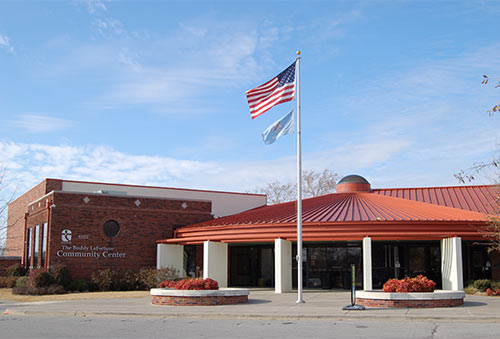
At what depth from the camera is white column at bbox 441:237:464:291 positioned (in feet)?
78.9

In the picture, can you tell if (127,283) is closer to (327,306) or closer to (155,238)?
(155,238)

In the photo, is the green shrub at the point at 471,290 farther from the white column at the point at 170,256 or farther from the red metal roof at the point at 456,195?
the white column at the point at 170,256

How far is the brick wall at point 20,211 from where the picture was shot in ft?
123

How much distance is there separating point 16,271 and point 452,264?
25.1 m

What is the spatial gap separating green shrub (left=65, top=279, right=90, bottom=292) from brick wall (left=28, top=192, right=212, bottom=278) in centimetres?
98

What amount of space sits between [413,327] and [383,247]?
1486 cm

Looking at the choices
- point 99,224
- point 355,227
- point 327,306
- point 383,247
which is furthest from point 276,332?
point 99,224

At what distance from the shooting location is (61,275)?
2906 cm

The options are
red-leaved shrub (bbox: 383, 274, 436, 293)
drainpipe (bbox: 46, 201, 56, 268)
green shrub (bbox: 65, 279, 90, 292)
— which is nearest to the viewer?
red-leaved shrub (bbox: 383, 274, 436, 293)

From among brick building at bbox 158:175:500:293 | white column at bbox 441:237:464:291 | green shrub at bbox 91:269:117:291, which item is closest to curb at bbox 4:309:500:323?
brick building at bbox 158:175:500:293

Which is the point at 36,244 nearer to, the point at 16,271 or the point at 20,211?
the point at 16,271

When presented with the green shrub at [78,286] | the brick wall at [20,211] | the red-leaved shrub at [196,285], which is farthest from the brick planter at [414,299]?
→ the brick wall at [20,211]

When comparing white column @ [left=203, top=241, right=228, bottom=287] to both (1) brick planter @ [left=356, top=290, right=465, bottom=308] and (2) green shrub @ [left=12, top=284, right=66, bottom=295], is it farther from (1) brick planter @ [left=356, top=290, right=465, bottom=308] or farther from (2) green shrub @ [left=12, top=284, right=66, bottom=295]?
(1) brick planter @ [left=356, top=290, right=465, bottom=308]

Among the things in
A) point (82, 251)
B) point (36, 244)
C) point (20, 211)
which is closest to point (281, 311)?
point (82, 251)
